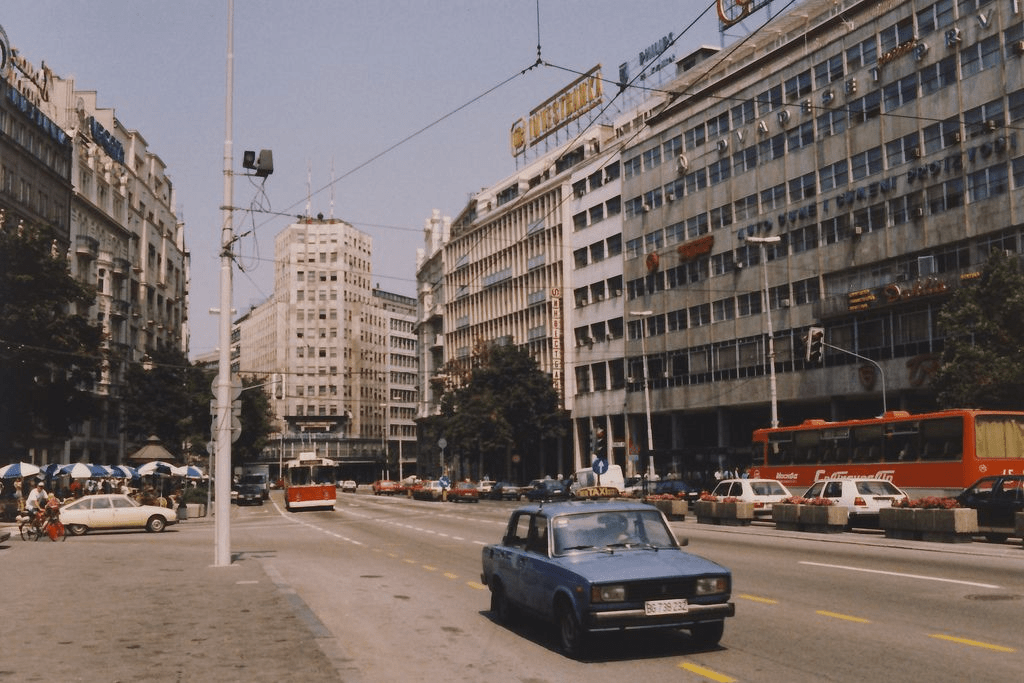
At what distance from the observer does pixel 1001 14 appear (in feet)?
159

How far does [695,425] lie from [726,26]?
27.2 meters

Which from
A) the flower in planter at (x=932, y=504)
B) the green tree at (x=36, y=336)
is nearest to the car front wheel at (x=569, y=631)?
the flower in planter at (x=932, y=504)

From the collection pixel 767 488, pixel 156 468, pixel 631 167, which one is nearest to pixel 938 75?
pixel 767 488

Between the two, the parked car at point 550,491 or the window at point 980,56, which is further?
the parked car at point 550,491

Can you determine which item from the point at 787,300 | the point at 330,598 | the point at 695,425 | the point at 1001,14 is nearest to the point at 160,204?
the point at 695,425

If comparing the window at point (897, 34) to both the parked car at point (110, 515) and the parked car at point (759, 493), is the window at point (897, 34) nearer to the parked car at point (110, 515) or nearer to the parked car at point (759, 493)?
the parked car at point (759, 493)

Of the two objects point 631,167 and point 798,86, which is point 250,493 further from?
point 798,86

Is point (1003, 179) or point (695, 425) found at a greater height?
point (1003, 179)

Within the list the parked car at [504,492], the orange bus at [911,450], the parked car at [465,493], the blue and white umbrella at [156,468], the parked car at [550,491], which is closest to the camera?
the orange bus at [911,450]

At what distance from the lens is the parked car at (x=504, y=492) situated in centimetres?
7156

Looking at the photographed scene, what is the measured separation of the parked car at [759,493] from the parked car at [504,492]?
119ft

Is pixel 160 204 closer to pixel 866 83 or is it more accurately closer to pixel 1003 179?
pixel 866 83

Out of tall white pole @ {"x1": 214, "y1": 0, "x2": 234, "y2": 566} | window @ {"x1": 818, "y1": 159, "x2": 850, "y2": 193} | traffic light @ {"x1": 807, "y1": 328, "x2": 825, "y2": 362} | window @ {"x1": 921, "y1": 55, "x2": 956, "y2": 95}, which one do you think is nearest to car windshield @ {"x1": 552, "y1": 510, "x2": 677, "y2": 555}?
tall white pole @ {"x1": 214, "y1": 0, "x2": 234, "y2": 566}

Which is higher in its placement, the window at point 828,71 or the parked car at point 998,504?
the window at point 828,71
